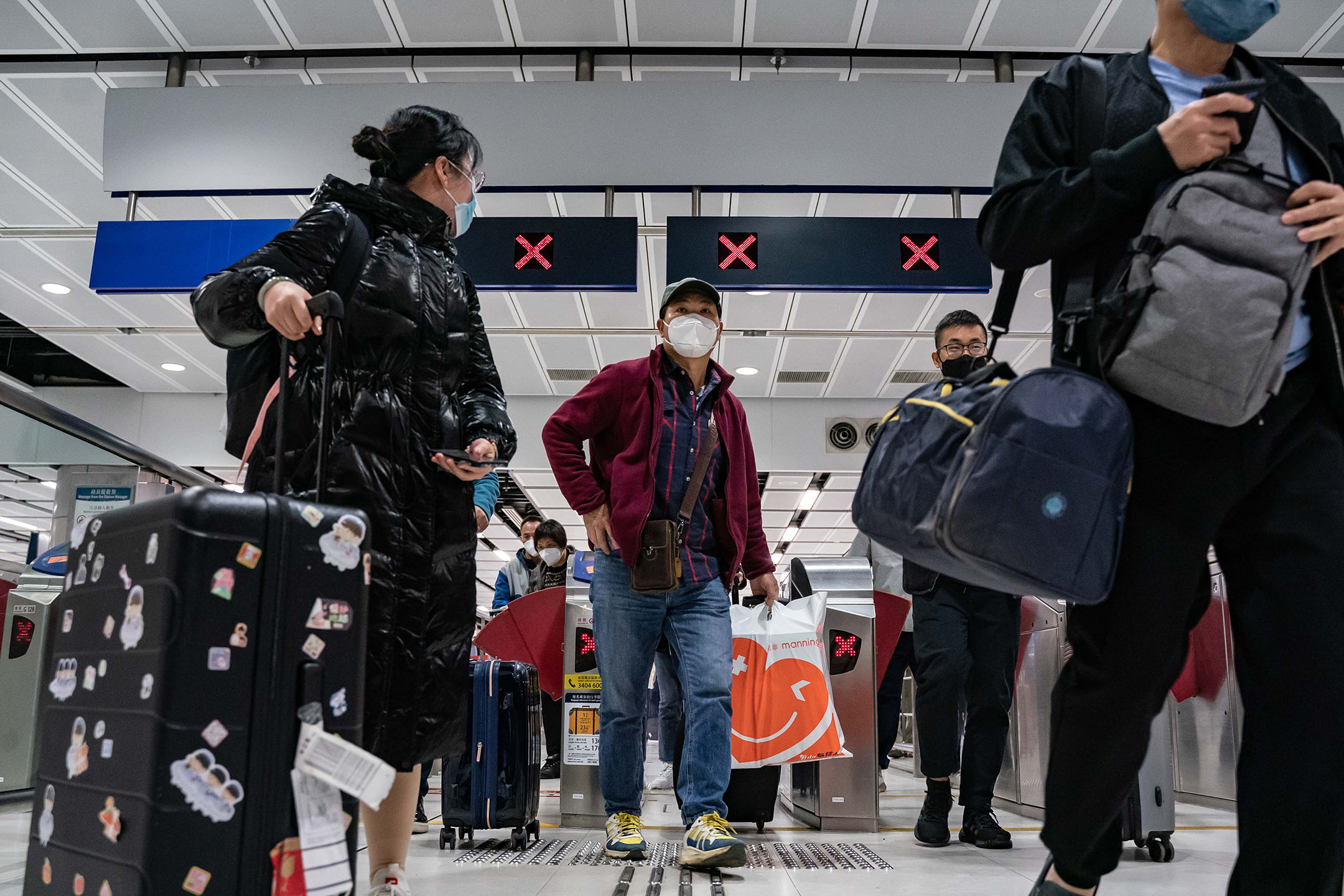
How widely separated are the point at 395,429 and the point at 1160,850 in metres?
2.54

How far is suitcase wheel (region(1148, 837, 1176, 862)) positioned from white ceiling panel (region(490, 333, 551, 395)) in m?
7.64

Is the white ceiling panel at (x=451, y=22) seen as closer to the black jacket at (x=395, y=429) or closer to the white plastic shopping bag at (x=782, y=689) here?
the white plastic shopping bag at (x=782, y=689)

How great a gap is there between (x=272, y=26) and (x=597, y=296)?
150 inches

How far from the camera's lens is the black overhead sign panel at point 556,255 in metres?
5.71

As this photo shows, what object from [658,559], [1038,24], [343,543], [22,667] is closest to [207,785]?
[343,543]

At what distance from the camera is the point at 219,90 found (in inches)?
226

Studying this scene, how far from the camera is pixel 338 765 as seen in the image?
1093 millimetres

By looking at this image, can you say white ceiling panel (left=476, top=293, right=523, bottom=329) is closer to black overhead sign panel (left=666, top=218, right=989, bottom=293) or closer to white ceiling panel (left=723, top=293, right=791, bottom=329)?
white ceiling panel (left=723, top=293, right=791, bottom=329)

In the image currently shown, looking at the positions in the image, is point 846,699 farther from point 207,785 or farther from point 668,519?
point 207,785

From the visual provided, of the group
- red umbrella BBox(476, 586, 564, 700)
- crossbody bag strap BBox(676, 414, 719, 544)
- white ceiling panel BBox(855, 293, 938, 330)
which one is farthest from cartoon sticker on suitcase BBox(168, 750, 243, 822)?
white ceiling panel BBox(855, 293, 938, 330)

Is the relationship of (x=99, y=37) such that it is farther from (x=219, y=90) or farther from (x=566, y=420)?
(x=566, y=420)

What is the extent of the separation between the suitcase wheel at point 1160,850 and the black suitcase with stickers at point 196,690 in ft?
8.33

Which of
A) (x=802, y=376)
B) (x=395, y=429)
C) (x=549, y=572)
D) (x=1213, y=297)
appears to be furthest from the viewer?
(x=802, y=376)

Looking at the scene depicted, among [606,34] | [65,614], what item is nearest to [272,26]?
[606,34]
